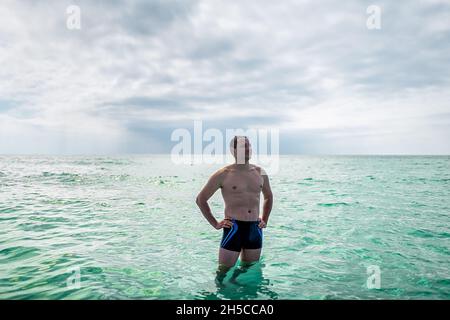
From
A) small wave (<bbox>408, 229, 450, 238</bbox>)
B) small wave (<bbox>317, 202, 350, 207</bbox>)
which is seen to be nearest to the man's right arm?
small wave (<bbox>408, 229, 450, 238</bbox>)

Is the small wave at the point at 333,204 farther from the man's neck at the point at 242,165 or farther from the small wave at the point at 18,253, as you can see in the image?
the small wave at the point at 18,253

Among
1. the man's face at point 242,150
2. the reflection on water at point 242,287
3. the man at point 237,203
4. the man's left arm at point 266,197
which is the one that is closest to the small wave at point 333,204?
the reflection on water at point 242,287

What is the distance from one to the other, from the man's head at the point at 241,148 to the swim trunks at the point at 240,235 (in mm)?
1153

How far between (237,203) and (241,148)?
40.3 inches

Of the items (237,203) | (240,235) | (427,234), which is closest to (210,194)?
(237,203)

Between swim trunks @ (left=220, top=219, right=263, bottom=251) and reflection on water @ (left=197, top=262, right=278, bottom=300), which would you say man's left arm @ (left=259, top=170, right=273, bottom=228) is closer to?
swim trunks @ (left=220, top=219, right=263, bottom=251)

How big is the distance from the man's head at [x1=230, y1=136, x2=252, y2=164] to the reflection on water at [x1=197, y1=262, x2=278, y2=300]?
7.27 ft

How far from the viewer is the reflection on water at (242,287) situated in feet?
17.0

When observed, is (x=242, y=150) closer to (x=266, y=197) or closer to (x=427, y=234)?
(x=266, y=197)

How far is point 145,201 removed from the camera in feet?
57.8

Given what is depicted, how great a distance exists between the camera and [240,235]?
214 inches

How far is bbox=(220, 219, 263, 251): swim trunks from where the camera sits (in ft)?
17.7
